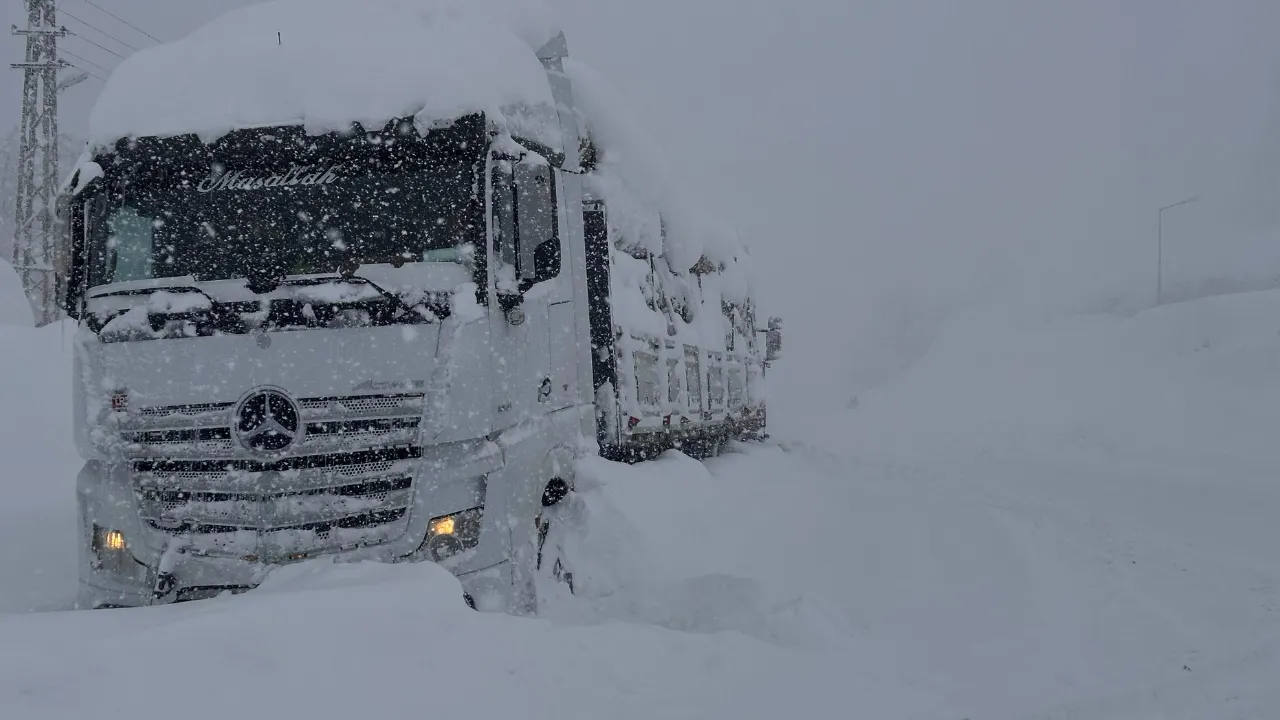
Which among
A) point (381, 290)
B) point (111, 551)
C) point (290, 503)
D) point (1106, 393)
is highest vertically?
point (381, 290)

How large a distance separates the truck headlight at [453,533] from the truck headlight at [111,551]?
5.12 ft

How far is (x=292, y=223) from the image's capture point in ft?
18.0

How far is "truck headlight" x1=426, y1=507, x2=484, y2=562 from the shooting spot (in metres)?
5.22

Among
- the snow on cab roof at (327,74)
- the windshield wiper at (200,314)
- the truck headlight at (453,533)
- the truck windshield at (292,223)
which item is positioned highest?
the snow on cab roof at (327,74)

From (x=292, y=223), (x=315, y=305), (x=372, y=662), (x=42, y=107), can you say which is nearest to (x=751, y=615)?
(x=372, y=662)

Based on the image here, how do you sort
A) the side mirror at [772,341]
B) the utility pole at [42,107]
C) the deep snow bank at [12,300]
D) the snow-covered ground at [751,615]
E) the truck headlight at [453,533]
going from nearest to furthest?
the snow-covered ground at [751,615] → the truck headlight at [453,533] → the side mirror at [772,341] → the utility pole at [42,107] → the deep snow bank at [12,300]

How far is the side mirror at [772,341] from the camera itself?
58.3ft

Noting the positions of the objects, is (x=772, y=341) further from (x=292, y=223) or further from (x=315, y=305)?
(x=315, y=305)

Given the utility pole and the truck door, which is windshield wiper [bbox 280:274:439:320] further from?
the utility pole

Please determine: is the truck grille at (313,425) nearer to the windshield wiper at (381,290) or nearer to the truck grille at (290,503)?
the truck grille at (290,503)

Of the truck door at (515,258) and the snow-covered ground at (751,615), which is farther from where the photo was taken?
the truck door at (515,258)

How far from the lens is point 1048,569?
693 cm

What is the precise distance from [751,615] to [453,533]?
170 cm

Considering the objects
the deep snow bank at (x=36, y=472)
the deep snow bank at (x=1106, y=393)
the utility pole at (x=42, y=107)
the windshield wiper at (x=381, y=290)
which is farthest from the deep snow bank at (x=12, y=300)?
the windshield wiper at (x=381, y=290)
